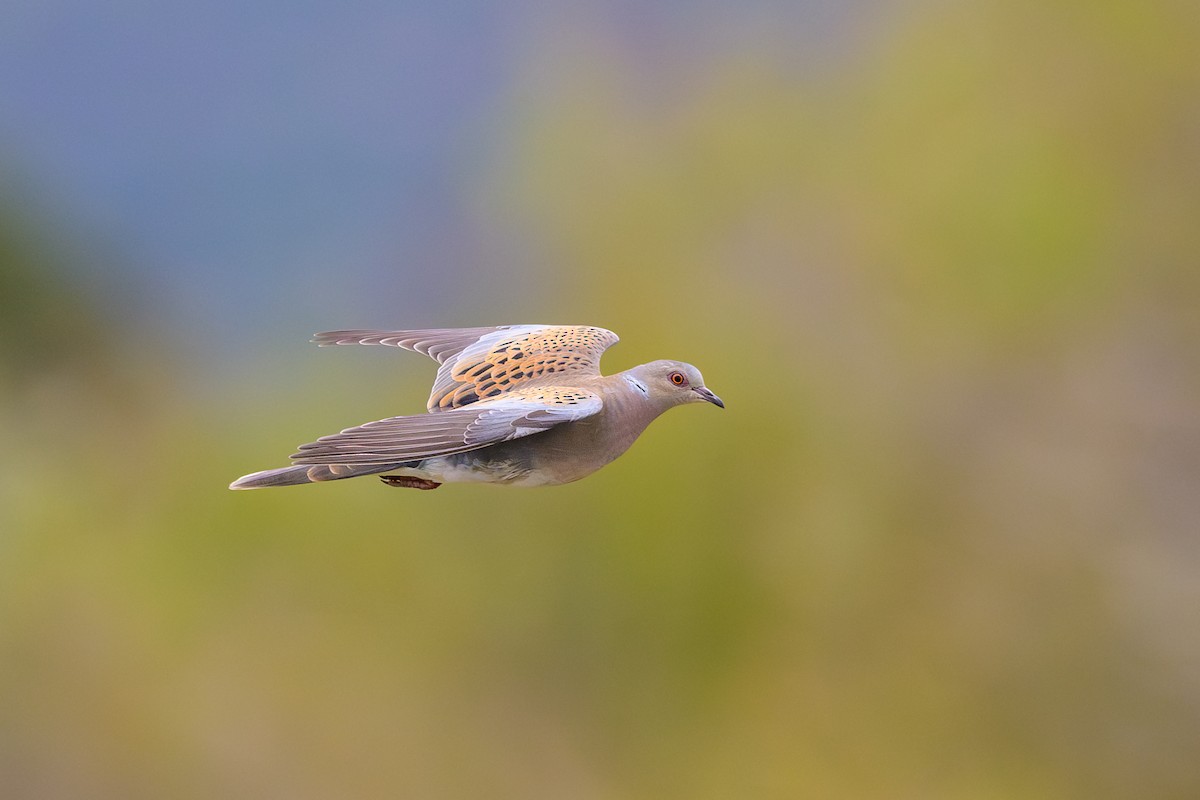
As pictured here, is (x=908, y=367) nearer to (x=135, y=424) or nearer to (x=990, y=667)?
(x=990, y=667)

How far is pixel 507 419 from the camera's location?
166 inches

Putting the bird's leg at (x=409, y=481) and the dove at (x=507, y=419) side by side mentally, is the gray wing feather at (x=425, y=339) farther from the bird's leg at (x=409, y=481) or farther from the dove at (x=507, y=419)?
the bird's leg at (x=409, y=481)

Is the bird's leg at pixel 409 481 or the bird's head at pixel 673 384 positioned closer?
the bird's leg at pixel 409 481

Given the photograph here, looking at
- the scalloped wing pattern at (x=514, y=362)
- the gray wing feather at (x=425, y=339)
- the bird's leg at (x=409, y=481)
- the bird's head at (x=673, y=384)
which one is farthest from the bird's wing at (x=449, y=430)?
the gray wing feather at (x=425, y=339)

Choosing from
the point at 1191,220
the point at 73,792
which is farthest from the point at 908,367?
the point at 73,792

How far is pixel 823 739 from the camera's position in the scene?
13.1 meters

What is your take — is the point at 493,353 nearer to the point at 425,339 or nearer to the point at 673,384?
the point at 425,339

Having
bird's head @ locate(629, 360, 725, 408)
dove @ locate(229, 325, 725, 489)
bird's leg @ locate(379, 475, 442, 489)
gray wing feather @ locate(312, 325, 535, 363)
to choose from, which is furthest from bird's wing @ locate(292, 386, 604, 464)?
gray wing feather @ locate(312, 325, 535, 363)

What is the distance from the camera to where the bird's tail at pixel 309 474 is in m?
3.95

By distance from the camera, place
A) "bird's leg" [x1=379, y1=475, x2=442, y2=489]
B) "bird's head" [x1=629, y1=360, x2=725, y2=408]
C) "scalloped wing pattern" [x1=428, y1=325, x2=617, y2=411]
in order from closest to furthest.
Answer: "bird's leg" [x1=379, y1=475, x2=442, y2=489], "bird's head" [x1=629, y1=360, x2=725, y2=408], "scalloped wing pattern" [x1=428, y1=325, x2=617, y2=411]

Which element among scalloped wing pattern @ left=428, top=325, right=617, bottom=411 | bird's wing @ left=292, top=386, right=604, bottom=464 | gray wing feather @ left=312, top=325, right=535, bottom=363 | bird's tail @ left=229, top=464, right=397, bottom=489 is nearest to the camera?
bird's wing @ left=292, top=386, right=604, bottom=464

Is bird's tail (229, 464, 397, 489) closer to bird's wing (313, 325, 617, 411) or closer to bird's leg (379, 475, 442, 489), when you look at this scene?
bird's leg (379, 475, 442, 489)

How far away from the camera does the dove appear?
3961 mm

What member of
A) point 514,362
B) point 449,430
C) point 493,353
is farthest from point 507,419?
point 493,353
